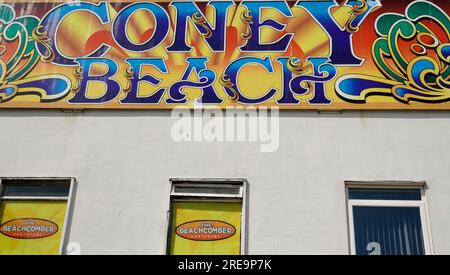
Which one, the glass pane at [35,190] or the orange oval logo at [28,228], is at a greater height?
the glass pane at [35,190]

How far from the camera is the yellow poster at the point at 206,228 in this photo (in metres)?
8.39

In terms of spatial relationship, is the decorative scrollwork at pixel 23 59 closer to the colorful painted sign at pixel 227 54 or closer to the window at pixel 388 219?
the colorful painted sign at pixel 227 54

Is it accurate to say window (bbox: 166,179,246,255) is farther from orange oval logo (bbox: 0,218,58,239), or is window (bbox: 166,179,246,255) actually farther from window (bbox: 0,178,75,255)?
orange oval logo (bbox: 0,218,58,239)

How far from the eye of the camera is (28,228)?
8688 mm

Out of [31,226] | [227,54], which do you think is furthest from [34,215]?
[227,54]

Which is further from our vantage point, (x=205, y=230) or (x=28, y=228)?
(x=28, y=228)

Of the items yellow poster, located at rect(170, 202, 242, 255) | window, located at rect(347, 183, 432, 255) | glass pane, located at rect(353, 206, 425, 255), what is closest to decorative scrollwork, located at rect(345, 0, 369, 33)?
window, located at rect(347, 183, 432, 255)

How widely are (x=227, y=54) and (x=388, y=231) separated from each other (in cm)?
372

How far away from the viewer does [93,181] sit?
28.9 ft

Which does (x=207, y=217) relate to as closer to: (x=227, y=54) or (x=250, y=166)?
(x=250, y=166)

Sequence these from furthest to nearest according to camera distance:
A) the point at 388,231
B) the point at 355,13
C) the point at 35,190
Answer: the point at 355,13
the point at 35,190
the point at 388,231

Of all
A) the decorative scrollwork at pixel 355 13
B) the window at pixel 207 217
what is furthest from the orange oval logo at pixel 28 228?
the decorative scrollwork at pixel 355 13

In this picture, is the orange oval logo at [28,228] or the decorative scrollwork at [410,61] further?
the decorative scrollwork at [410,61]
